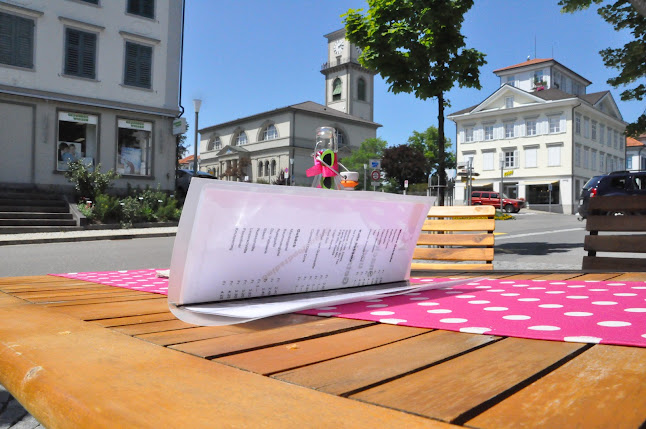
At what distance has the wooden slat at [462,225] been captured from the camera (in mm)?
2910

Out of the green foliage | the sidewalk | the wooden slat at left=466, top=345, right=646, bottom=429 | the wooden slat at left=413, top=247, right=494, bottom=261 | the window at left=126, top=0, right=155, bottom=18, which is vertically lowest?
the sidewalk

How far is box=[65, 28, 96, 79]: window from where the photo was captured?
17.8 m

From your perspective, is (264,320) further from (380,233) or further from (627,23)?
(627,23)

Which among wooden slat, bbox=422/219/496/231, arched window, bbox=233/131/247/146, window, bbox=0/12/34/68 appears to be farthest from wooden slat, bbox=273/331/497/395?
arched window, bbox=233/131/247/146

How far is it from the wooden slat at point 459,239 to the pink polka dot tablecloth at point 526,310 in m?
1.12

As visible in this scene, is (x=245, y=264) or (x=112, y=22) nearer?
(x=245, y=264)

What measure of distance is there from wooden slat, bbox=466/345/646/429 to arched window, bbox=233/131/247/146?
222 ft

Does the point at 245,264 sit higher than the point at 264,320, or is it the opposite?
the point at 245,264

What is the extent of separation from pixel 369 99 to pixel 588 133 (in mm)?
30570

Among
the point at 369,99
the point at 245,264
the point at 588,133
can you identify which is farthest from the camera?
the point at 369,99

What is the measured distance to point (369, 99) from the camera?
70375 mm

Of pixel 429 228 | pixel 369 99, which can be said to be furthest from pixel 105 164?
pixel 369 99

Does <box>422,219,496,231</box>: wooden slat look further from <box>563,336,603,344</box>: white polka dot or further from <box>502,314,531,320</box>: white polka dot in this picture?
<box>563,336,603,344</box>: white polka dot

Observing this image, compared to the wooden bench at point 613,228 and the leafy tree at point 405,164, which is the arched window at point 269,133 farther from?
the wooden bench at point 613,228
